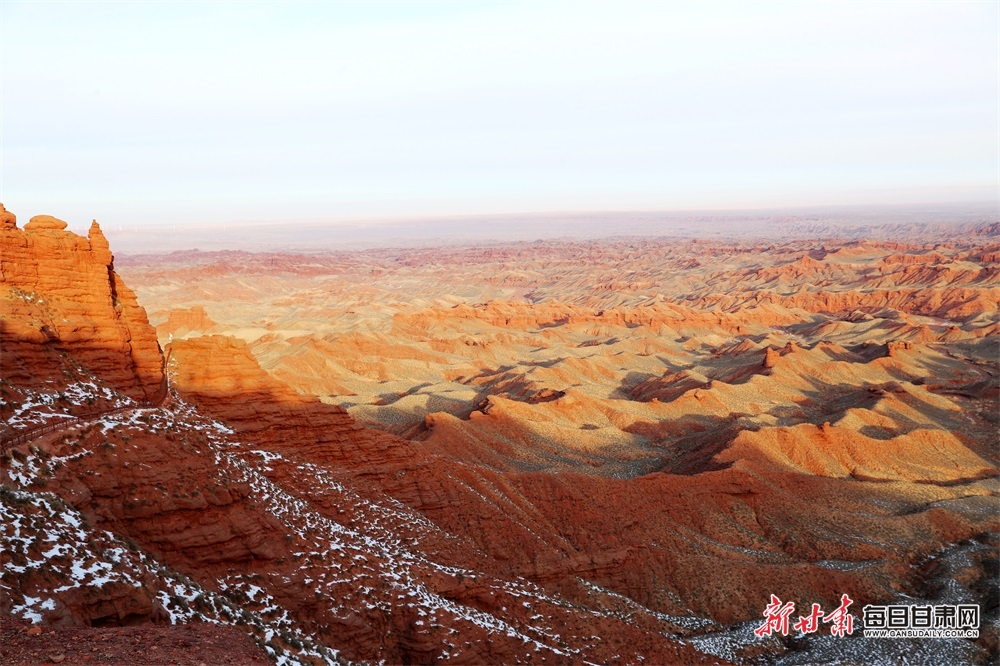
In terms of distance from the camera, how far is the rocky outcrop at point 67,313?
2150cm

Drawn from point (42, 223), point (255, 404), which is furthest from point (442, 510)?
point (42, 223)

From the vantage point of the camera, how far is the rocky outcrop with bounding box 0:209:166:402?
21500mm

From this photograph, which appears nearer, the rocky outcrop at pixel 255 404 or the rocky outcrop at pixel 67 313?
the rocky outcrop at pixel 67 313

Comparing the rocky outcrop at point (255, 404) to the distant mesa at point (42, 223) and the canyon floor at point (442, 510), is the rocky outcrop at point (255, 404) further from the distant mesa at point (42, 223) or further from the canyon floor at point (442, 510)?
Answer: the distant mesa at point (42, 223)

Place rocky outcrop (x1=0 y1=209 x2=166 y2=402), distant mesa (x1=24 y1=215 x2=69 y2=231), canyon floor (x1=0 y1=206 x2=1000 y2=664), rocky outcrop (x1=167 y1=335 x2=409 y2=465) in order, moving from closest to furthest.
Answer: canyon floor (x1=0 y1=206 x2=1000 y2=664), rocky outcrop (x1=0 y1=209 x2=166 y2=402), distant mesa (x1=24 y1=215 x2=69 y2=231), rocky outcrop (x1=167 y1=335 x2=409 y2=465)

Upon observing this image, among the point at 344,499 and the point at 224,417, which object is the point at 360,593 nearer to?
the point at 344,499

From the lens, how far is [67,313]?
23.3m

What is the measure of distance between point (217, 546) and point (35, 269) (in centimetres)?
1161

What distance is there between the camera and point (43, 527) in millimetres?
14859

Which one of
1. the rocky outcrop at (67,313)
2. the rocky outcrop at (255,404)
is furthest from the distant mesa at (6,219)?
the rocky outcrop at (255,404)

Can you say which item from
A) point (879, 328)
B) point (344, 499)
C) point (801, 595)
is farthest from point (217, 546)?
point (879, 328)

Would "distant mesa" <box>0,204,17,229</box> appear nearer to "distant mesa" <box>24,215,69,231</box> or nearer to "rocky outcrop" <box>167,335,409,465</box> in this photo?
"distant mesa" <box>24,215,69,231</box>

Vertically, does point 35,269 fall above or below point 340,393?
above

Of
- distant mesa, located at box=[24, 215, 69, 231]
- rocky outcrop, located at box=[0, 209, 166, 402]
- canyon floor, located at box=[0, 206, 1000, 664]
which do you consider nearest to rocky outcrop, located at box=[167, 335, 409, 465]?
canyon floor, located at box=[0, 206, 1000, 664]
